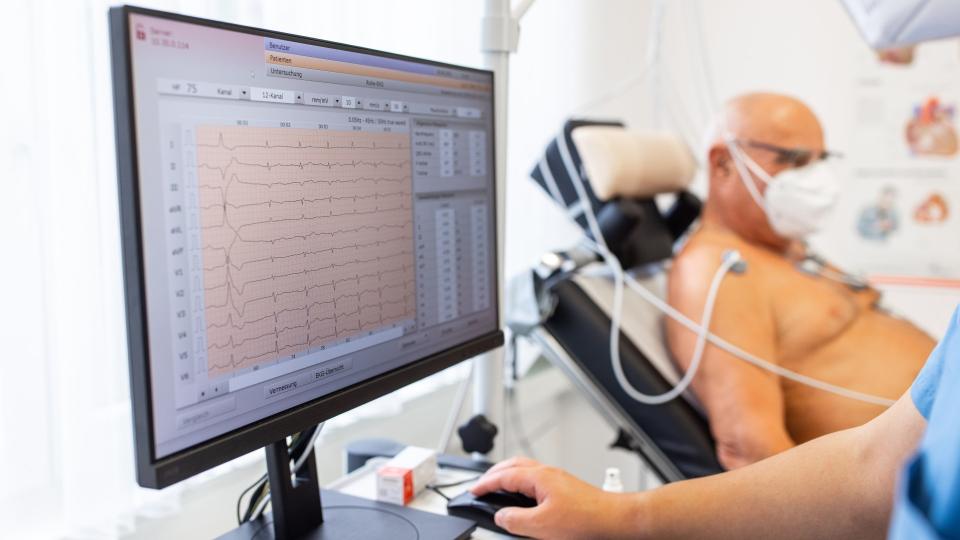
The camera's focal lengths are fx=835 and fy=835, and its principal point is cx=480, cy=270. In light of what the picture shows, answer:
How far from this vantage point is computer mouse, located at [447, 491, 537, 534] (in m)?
0.90

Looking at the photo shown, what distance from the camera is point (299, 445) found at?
0.85 meters

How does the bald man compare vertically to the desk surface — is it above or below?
above

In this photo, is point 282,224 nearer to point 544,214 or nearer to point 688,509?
point 688,509

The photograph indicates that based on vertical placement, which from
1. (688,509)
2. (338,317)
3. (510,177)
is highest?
(510,177)

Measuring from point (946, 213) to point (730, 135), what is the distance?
107 centimetres

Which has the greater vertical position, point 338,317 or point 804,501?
point 338,317

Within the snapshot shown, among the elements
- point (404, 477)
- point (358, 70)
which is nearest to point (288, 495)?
point (404, 477)

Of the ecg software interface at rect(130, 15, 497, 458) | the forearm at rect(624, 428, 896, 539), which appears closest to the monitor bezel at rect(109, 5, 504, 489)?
the ecg software interface at rect(130, 15, 497, 458)

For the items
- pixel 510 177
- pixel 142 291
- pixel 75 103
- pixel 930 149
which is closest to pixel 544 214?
pixel 510 177

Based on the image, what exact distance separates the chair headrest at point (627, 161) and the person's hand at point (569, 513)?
0.74 m

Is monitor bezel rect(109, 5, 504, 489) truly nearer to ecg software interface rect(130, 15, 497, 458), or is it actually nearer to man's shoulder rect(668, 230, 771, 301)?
ecg software interface rect(130, 15, 497, 458)

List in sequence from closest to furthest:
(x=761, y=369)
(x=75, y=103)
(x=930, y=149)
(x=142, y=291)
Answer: (x=142, y=291) < (x=75, y=103) < (x=761, y=369) < (x=930, y=149)

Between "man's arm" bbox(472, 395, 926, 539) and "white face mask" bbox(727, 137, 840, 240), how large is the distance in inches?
33.0

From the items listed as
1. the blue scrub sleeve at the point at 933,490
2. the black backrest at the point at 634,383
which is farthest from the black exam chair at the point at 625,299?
the blue scrub sleeve at the point at 933,490
